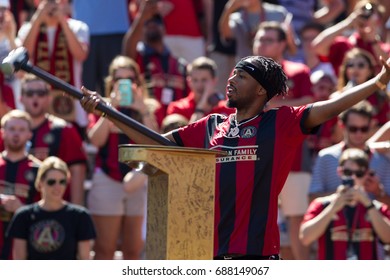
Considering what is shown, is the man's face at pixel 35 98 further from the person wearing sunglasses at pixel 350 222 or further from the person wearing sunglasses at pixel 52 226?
the person wearing sunglasses at pixel 350 222

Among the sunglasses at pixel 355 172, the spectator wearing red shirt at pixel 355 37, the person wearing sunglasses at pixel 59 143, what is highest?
the spectator wearing red shirt at pixel 355 37

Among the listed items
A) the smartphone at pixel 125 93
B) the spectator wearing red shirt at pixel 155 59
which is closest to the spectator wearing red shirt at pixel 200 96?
the smartphone at pixel 125 93

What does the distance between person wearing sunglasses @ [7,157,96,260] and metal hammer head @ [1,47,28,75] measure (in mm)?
3136

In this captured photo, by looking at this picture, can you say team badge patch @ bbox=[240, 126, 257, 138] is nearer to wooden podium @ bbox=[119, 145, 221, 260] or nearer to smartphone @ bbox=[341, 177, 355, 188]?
wooden podium @ bbox=[119, 145, 221, 260]

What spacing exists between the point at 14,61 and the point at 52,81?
0.83 ft

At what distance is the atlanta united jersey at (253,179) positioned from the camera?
606 cm

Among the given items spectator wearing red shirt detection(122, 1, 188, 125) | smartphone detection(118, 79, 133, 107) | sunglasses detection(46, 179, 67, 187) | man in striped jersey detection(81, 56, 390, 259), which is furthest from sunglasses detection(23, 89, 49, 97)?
man in striped jersey detection(81, 56, 390, 259)

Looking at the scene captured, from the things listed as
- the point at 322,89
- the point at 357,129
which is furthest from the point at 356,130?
the point at 322,89

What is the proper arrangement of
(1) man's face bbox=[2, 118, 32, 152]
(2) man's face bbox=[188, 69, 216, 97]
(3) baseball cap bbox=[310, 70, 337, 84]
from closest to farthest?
(1) man's face bbox=[2, 118, 32, 152] → (2) man's face bbox=[188, 69, 216, 97] → (3) baseball cap bbox=[310, 70, 337, 84]

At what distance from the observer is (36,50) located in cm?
1130

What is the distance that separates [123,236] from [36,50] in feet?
7.47

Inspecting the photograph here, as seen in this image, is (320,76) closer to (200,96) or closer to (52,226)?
(200,96)

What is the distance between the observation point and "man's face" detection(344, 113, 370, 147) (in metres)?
9.57

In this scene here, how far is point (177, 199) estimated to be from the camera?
207 inches
